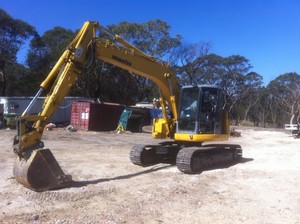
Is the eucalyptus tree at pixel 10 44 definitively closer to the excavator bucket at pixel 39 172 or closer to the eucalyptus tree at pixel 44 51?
the eucalyptus tree at pixel 44 51

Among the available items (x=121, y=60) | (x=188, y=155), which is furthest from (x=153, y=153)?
(x=121, y=60)

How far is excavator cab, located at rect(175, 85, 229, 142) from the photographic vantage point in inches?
483

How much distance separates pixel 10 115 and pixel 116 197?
24.8 metres

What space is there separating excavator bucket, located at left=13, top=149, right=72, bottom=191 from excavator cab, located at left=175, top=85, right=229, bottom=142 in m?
4.43

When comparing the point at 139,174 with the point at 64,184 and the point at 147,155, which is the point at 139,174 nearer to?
the point at 147,155

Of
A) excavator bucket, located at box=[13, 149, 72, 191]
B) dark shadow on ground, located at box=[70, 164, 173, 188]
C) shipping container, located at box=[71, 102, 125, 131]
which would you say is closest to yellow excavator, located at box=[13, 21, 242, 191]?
excavator bucket, located at box=[13, 149, 72, 191]

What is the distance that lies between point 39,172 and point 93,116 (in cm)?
2087

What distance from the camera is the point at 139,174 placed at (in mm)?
11383

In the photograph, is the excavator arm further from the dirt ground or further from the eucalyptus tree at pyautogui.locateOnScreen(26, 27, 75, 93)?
the eucalyptus tree at pyautogui.locateOnScreen(26, 27, 75, 93)

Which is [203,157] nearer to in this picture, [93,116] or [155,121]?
[155,121]

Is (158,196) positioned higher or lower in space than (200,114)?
lower

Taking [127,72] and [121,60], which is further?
[127,72]

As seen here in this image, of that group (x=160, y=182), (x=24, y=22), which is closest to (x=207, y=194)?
(x=160, y=182)

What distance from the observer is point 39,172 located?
8.91 meters
